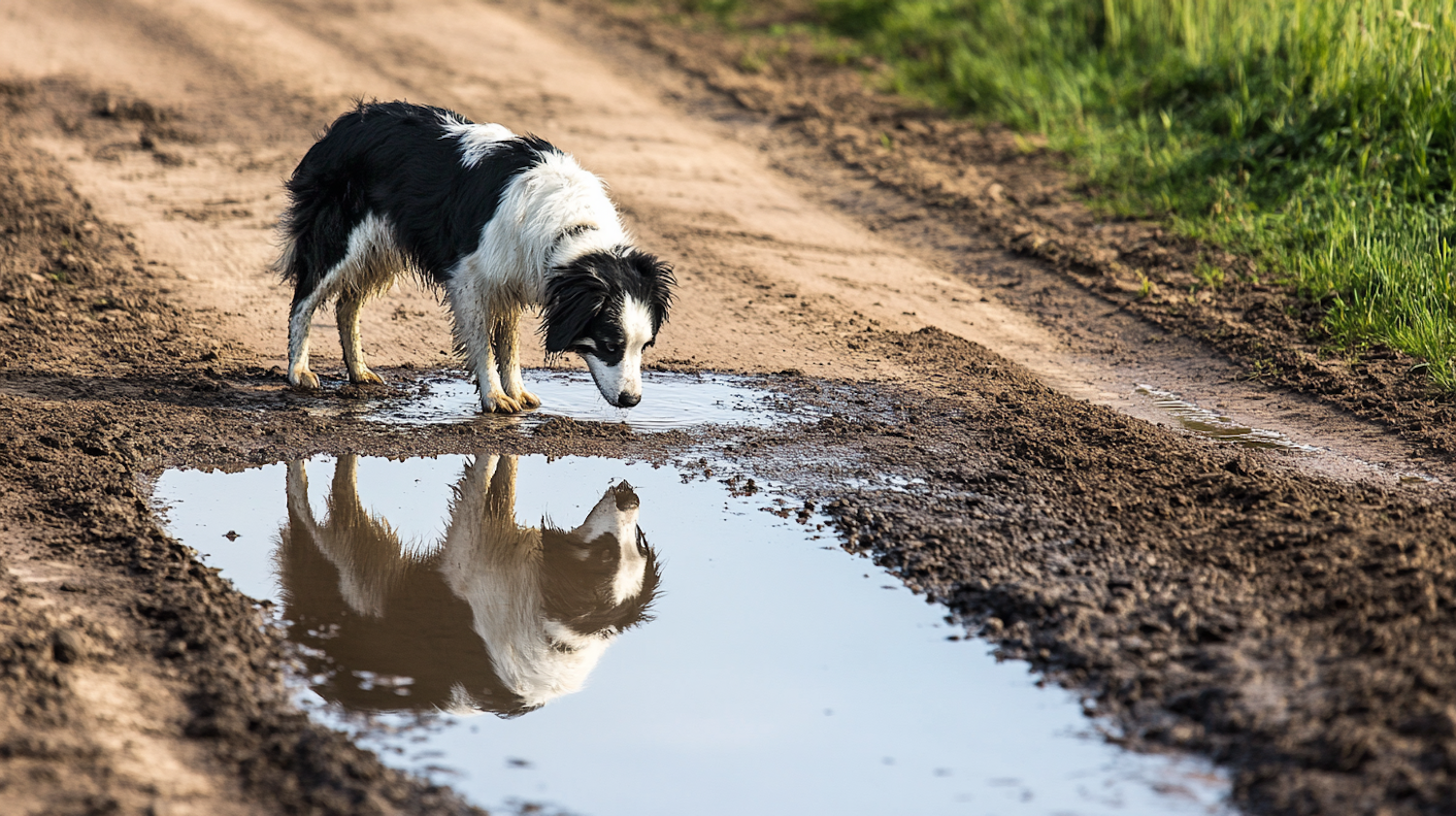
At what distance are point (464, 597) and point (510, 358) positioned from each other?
2079mm

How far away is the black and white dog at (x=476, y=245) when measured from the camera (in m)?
5.63

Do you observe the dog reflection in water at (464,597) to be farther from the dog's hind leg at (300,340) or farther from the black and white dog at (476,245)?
the dog's hind leg at (300,340)

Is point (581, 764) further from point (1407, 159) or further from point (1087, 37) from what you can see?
point (1087, 37)

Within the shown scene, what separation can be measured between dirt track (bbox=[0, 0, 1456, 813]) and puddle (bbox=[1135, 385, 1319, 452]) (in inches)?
5.4

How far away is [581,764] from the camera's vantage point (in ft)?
11.2

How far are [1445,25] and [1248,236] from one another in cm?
212

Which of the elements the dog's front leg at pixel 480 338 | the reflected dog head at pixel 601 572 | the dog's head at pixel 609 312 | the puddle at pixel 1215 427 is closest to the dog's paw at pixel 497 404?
the dog's front leg at pixel 480 338

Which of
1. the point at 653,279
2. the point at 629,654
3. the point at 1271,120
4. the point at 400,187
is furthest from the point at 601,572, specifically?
the point at 1271,120

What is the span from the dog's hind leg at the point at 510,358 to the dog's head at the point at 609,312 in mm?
575

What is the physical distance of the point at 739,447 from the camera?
570cm

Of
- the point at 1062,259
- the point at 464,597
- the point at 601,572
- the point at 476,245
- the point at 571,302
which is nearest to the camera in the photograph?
the point at 464,597

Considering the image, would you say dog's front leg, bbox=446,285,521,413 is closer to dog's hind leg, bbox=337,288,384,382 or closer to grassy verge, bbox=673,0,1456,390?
dog's hind leg, bbox=337,288,384,382

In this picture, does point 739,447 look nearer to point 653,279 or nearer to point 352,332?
point 653,279

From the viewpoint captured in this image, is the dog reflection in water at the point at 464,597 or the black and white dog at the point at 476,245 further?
the black and white dog at the point at 476,245
